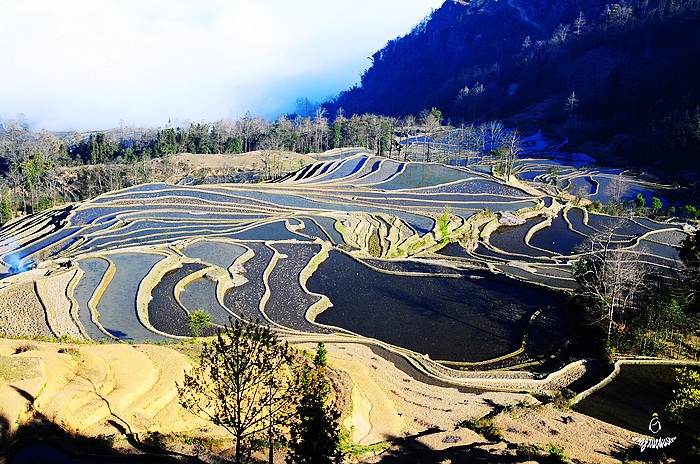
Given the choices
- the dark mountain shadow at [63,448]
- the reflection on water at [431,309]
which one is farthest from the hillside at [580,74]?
the dark mountain shadow at [63,448]

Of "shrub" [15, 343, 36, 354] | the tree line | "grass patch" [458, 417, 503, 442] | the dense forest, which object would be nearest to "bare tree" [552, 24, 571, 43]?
the tree line

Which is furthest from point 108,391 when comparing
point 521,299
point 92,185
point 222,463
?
point 92,185

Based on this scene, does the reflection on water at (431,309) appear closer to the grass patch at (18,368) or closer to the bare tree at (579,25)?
the grass patch at (18,368)

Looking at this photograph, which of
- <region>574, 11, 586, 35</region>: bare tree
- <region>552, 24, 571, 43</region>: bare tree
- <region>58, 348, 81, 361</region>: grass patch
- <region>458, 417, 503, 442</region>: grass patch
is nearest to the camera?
<region>458, 417, 503, 442</region>: grass patch

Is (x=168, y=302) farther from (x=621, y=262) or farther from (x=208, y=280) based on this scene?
(x=621, y=262)

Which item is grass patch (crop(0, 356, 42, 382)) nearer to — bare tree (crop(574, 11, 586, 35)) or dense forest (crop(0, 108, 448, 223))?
dense forest (crop(0, 108, 448, 223))
